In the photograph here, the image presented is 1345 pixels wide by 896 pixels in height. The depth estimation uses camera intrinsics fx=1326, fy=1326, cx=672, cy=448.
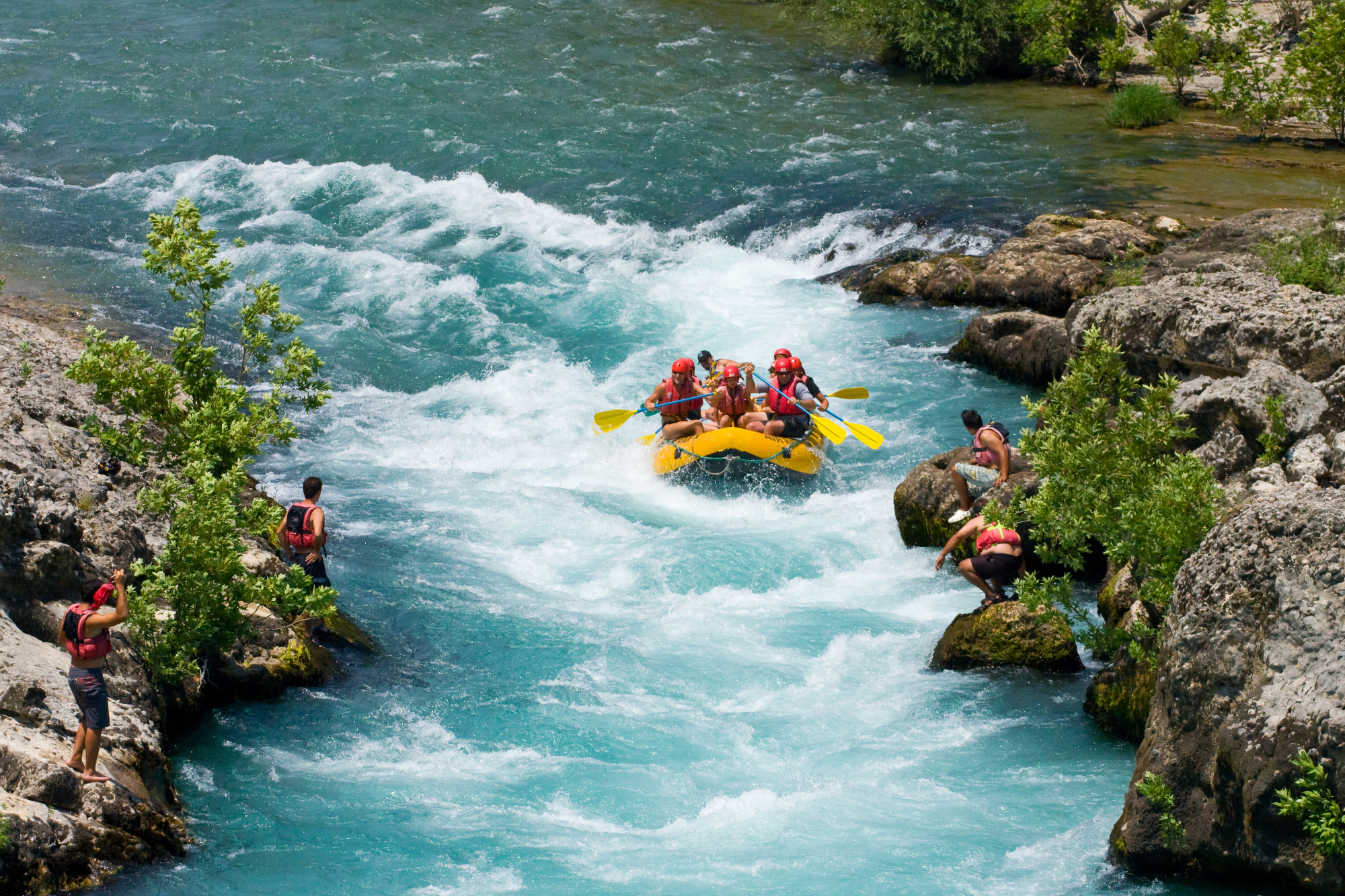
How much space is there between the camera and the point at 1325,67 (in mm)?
20891

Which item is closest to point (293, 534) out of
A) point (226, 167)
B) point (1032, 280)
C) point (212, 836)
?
point (212, 836)

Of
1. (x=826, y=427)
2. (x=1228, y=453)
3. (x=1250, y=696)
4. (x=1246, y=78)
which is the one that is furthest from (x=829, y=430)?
(x=1246, y=78)

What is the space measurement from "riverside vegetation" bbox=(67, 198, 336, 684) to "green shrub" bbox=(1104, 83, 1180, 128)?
55.5 ft

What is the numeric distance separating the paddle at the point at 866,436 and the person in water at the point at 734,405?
2.88 ft

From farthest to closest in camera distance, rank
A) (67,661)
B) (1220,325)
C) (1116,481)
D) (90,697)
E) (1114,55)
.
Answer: (1114,55) → (1220,325) → (1116,481) → (67,661) → (90,697)

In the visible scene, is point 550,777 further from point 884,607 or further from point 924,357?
point 924,357

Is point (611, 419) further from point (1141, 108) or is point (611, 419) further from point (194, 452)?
point (1141, 108)

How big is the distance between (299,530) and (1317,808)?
22.8ft

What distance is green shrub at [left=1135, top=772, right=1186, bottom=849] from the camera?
675cm

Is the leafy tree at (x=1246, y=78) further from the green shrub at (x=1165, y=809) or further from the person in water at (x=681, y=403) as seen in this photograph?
the green shrub at (x=1165, y=809)

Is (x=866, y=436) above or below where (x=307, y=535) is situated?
above

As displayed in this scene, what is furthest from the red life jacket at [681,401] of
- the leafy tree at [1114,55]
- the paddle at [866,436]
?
the leafy tree at [1114,55]

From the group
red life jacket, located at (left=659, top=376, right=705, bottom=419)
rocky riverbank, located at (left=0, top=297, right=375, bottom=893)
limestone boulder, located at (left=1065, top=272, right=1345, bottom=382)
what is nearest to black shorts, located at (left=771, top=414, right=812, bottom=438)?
red life jacket, located at (left=659, top=376, right=705, bottom=419)

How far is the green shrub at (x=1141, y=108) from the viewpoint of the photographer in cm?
2292
